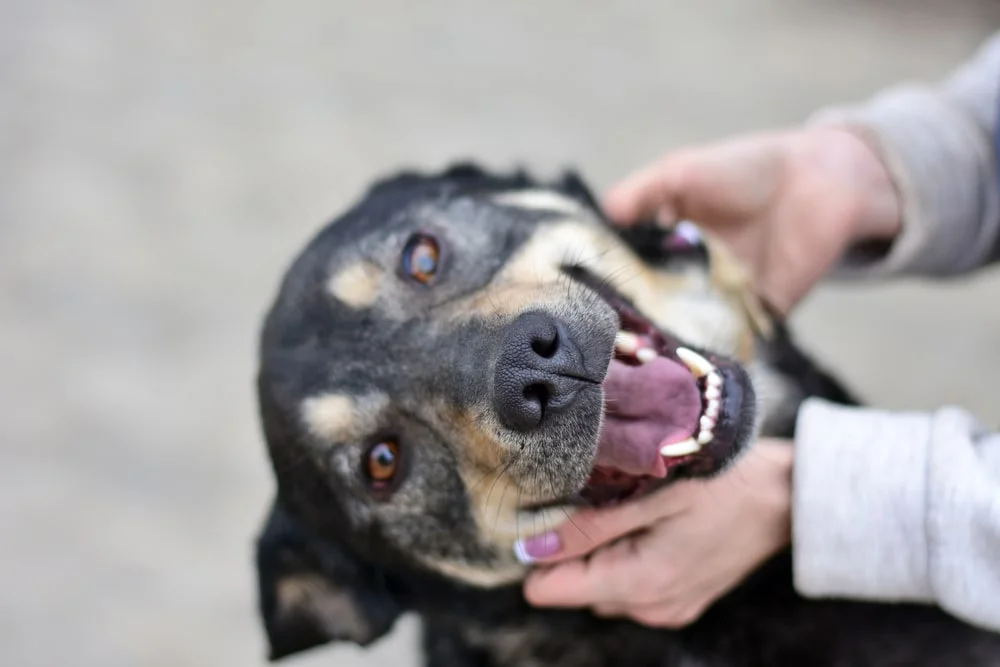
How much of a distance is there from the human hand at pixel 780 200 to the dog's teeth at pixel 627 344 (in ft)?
2.56

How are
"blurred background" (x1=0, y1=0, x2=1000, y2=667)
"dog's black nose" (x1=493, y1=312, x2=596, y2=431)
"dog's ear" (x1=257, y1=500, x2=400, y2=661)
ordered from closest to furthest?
1. "dog's black nose" (x1=493, y1=312, x2=596, y2=431)
2. "dog's ear" (x1=257, y1=500, x2=400, y2=661)
3. "blurred background" (x1=0, y1=0, x2=1000, y2=667)

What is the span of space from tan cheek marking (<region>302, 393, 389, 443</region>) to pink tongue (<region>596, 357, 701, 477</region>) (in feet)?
1.68

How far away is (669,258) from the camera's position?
7.89 feet

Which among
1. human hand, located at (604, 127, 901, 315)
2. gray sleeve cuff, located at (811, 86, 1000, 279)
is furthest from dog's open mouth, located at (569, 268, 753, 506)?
gray sleeve cuff, located at (811, 86, 1000, 279)

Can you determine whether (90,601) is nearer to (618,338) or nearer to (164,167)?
(164,167)

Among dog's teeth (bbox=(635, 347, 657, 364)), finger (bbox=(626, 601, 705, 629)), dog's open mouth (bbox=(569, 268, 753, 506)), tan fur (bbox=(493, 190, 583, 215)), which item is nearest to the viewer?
dog's open mouth (bbox=(569, 268, 753, 506))

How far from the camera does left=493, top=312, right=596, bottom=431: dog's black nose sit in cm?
159

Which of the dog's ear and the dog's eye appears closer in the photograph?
the dog's eye

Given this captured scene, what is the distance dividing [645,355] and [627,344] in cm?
5

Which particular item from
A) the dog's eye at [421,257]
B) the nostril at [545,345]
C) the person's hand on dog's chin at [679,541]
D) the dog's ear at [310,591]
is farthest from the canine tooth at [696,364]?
the dog's ear at [310,591]

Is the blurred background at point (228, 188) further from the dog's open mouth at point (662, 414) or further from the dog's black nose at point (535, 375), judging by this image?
the dog's black nose at point (535, 375)

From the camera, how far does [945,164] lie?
2389 mm

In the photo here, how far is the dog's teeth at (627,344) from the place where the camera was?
6.37 ft

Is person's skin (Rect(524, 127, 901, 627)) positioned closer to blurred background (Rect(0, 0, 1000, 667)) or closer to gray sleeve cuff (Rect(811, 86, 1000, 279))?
gray sleeve cuff (Rect(811, 86, 1000, 279))
